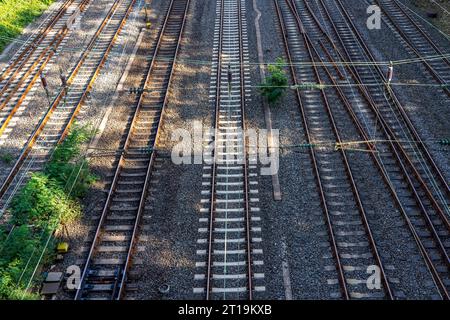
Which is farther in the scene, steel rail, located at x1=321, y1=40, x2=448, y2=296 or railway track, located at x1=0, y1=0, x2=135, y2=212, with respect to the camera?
railway track, located at x1=0, y1=0, x2=135, y2=212

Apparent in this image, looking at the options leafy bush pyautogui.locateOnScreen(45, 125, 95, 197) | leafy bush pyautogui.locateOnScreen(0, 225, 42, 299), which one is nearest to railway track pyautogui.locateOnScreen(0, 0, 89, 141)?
leafy bush pyautogui.locateOnScreen(45, 125, 95, 197)

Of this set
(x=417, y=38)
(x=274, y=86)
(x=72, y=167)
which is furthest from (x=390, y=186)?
(x=417, y=38)

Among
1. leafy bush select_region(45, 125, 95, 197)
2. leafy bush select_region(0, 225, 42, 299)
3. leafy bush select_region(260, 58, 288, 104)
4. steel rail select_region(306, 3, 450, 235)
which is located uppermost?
leafy bush select_region(260, 58, 288, 104)

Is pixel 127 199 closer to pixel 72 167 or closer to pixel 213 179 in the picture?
pixel 72 167

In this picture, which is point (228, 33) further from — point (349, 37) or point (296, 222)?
point (296, 222)

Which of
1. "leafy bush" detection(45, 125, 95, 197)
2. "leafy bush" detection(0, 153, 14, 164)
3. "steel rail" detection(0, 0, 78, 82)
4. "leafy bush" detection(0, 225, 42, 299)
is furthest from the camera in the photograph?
"steel rail" detection(0, 0, 78, 82)

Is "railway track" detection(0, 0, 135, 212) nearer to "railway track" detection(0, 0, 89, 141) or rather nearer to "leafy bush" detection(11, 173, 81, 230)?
"leafy bush" detection(11, 173, 81, 230)

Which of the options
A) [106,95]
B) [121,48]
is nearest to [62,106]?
[106,95]

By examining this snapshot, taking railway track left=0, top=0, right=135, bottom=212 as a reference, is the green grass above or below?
above

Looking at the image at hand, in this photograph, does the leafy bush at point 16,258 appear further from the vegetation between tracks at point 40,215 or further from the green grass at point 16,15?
the green grass at point 16,15
